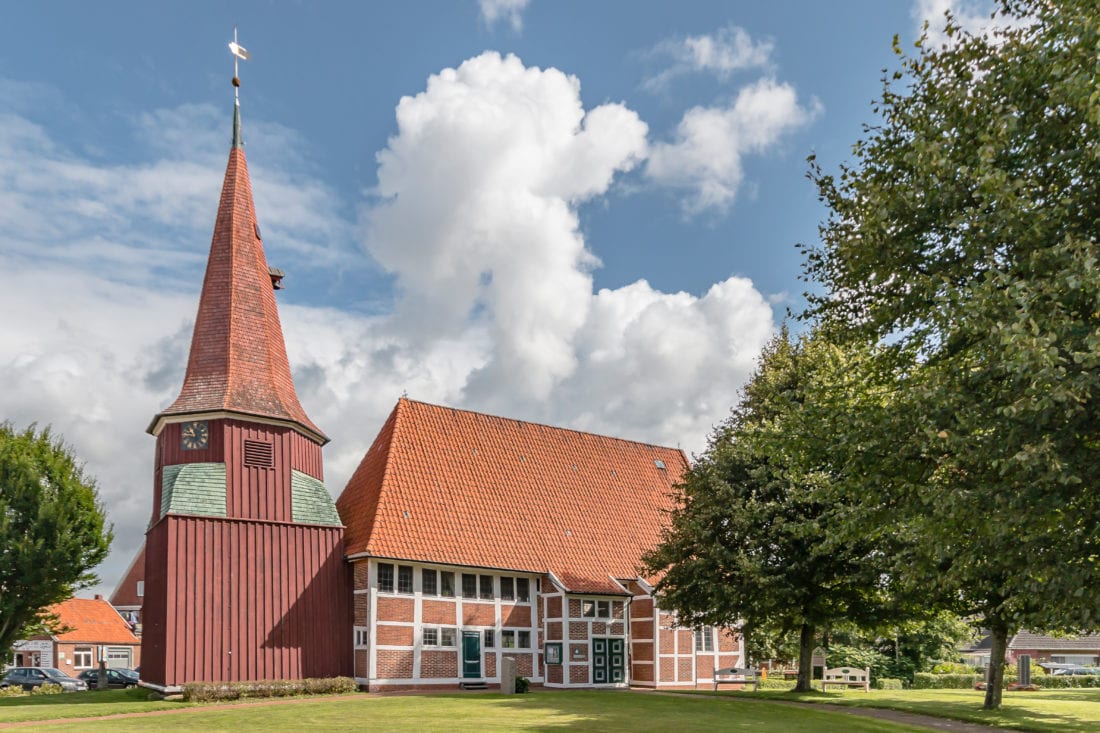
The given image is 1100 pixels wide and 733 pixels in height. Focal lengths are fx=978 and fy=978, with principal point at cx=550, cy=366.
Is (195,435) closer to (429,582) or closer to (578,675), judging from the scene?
(429,582)

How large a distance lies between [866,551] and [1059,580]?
559 inches

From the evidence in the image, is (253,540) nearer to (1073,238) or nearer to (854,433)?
(854,433)

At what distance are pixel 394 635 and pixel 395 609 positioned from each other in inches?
Answer: 33.0

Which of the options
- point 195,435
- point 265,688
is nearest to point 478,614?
point 265,688

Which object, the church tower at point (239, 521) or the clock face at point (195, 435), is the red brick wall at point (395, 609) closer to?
the church tower at point (239, 521)

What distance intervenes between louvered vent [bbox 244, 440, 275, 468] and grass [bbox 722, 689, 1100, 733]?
56.2 feet

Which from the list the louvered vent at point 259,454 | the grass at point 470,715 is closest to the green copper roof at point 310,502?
the louvered vent at point 259,454

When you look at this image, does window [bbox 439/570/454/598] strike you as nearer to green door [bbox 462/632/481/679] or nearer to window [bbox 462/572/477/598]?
window [bbox 462/572/477/598]

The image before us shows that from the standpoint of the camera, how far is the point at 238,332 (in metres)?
33.9

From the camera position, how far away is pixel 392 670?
31984 millimetres

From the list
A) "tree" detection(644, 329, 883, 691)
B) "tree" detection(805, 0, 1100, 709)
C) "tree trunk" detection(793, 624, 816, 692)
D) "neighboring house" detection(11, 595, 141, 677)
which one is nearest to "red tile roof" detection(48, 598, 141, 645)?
"neighboring house" detection(11, 595, 141, 677)

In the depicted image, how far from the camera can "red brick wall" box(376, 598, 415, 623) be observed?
32281mm

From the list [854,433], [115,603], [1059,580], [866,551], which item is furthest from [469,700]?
[115,603]

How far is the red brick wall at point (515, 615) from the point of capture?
116ft
